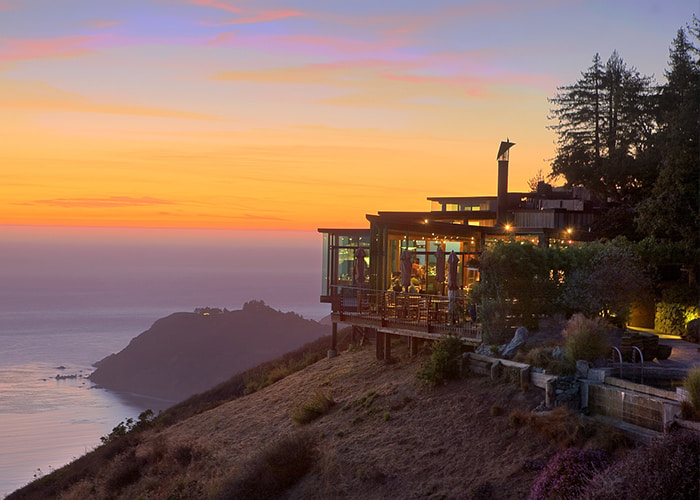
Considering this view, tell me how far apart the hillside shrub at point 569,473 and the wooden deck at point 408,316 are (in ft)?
21.4

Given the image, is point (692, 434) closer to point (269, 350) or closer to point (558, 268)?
point (558, 268)

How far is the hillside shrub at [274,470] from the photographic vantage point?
15117 millimetres

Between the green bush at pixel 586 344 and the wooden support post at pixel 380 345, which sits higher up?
the green bush at pixel 586 344

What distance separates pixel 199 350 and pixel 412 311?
222 ft

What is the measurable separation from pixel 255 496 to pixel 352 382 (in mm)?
6134

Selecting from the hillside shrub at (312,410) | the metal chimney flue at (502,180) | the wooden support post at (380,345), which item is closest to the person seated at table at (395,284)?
the wooden support post at (380,345)

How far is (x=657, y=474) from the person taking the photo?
9680 millimetres

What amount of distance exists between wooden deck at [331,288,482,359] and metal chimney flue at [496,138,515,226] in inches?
487

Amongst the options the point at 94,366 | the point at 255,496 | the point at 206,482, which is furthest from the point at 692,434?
the point at 94,366

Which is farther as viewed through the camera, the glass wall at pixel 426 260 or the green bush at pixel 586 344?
the glass wall at pixel 426 260

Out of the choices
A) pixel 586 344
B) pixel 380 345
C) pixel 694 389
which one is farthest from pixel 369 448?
pixel 380 345

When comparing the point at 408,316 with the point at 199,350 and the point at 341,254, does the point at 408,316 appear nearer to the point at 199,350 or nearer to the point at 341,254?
the point at 341,254

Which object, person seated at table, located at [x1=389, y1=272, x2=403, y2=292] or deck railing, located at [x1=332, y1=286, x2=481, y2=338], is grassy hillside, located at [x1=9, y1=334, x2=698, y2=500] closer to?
deck railing, located at [x1=332, y1=286, x2=481, y2=338]

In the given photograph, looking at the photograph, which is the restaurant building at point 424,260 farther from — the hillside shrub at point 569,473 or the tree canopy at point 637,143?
the hillside shrub at point 569,473
